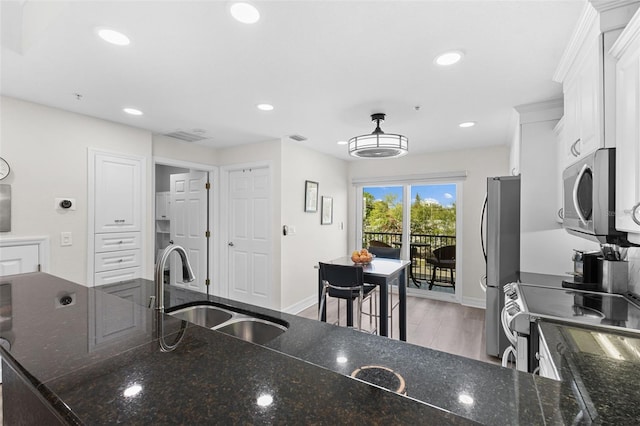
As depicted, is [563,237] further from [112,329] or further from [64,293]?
[64,293]

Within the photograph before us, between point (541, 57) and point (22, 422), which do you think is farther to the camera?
point (541, 57)

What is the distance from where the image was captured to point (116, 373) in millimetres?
670

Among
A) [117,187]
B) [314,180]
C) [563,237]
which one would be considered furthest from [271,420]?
[314,180]

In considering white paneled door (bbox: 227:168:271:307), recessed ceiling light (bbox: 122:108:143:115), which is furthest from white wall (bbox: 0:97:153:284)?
white paneled door (bbox: 227:168:271:307)

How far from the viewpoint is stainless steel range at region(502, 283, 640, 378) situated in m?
1.46

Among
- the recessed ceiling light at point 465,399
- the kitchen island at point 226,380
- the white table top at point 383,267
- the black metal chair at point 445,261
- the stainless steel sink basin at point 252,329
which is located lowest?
the black metal chair at point 445,261

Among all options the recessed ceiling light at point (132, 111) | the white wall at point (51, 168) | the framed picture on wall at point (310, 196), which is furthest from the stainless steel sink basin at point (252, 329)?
the framed picture on wall at point (310, 196)

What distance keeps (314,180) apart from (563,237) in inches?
120

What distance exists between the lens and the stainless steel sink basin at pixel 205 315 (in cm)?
167

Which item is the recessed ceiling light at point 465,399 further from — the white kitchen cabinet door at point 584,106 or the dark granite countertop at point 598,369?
the white kitchen cabinet door at point 584,106

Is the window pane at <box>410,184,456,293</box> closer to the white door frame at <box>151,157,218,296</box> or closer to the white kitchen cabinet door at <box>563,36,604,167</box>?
the white kitchen cabinet door at <box>563,36,604,167</box>

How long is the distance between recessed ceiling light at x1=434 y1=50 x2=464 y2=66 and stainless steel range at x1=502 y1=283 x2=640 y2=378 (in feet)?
4.99

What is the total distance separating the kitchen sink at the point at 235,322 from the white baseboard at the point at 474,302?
12.9ft

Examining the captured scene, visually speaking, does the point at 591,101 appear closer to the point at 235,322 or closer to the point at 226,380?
the point at 226,380
